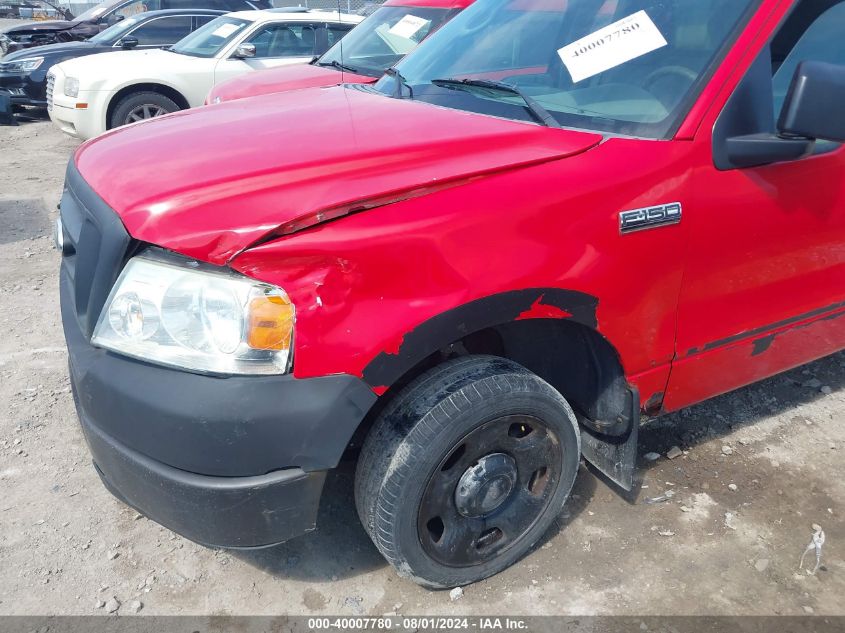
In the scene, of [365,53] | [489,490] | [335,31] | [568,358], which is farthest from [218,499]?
[335,31]

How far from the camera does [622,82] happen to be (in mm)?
2314

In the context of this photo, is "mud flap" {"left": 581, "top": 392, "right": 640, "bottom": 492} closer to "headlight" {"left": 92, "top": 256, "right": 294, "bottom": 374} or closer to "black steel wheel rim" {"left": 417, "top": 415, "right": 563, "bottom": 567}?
"black steel wheel rim" {"left": 417, "top": 415, "right": 563, "bottom": 567}

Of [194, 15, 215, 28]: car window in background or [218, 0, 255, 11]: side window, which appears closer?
[194, 15, 215, 28]: car window in background

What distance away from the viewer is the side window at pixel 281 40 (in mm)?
8156

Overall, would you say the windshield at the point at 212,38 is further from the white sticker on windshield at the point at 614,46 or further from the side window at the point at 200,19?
the white sticker on windshield at the point at 614,46

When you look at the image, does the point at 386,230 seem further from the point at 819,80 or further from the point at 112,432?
the point at 819,80

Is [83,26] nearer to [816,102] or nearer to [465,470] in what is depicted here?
[465,470]

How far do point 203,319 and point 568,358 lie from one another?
122 cm

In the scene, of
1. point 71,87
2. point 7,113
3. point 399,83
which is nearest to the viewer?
point 399,83

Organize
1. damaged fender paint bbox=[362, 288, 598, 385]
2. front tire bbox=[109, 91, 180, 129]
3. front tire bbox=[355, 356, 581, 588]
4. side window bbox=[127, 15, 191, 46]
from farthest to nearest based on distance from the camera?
side window bbox=[127, 15, 191, 46] < front tire bbox=[109, 91, 180, 129] < front tire bbox=[355, 356, 581, 588] < damaged fender paint bbox=[362, 288, 598, 385]

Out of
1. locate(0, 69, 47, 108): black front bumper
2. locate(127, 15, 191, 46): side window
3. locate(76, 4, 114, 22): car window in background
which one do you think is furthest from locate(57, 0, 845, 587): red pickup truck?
locate(76, 4, 114, 22): car window in background

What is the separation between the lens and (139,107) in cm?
809

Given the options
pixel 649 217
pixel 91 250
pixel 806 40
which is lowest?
pixel 91 250

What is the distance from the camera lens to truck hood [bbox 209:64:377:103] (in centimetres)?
620
